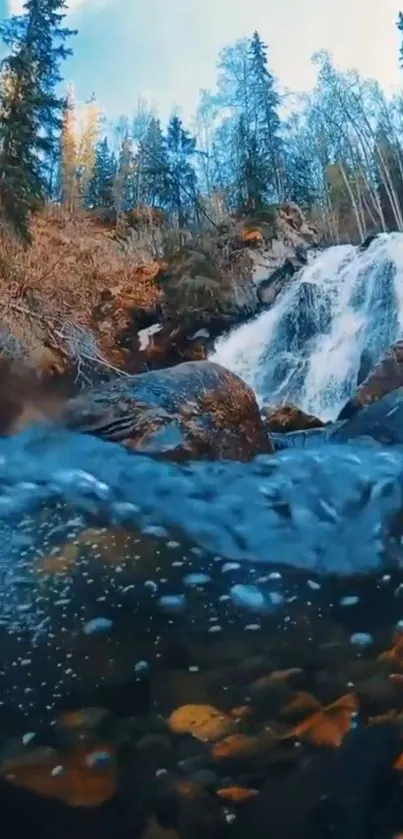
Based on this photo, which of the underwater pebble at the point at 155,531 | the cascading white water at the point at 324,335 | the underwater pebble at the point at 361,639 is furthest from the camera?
the cascading white water at the point at 324,335

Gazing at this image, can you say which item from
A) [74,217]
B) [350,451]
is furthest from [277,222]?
Answer: [350,451]

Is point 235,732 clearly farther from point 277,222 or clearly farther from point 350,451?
point 277,222

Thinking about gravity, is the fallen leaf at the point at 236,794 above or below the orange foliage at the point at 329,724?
above

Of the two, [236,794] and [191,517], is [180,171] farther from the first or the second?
[236,794]

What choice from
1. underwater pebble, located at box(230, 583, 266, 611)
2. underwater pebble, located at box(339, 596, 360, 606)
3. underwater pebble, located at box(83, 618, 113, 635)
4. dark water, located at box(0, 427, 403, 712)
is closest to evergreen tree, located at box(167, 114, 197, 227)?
dark water, located at box(0, 427, 403, 712)

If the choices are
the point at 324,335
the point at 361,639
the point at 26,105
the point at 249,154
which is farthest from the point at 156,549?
the point at 249,154

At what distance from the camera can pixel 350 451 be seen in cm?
505

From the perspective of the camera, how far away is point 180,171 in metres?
15.3

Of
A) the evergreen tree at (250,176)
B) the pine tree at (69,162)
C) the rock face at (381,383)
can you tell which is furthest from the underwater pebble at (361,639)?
the pine tree at (69,162)

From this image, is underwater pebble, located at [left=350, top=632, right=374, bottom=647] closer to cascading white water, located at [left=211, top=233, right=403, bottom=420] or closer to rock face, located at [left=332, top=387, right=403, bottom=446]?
rock face, located at [left=332, top=387, right=403, bottom=446]

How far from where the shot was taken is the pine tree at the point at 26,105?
945 centimetres

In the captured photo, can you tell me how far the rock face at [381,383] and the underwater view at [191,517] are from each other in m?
0.03

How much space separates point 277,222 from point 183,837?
12952 millimetres

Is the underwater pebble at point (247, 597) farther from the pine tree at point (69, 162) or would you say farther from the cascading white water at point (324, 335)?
the pine tree at point (69, 162)
